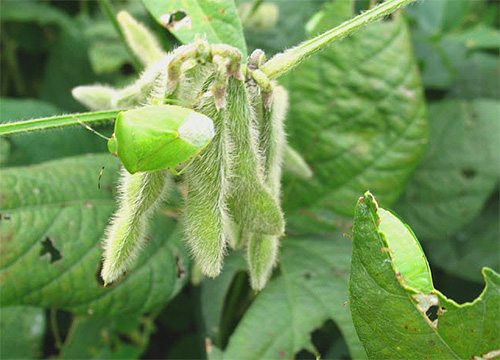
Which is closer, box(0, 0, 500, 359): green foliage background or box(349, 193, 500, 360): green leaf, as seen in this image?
box(349, 193, 500, 360): green leaf

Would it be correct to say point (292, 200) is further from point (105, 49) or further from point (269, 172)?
point (105, 49)

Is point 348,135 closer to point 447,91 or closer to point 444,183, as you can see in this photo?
point 444,183

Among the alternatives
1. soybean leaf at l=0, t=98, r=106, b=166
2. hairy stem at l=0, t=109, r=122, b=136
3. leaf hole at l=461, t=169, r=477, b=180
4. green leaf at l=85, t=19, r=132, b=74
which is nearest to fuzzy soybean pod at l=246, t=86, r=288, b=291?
hairy stem at l=0, t=109, r=122, b=136

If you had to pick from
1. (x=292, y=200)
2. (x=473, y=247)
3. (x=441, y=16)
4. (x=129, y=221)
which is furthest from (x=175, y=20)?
(x=441, y=16)

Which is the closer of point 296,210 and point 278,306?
point 278,306

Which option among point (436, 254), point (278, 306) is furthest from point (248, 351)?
point (436, 254)

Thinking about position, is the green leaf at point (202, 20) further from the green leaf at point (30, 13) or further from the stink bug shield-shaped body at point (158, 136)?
the green leaf at point (30, 13)

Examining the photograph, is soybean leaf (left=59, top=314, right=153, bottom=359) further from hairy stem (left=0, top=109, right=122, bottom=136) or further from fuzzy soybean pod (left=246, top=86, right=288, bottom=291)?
hairy stem (left=0, top=109, right=122, bottom=136)
